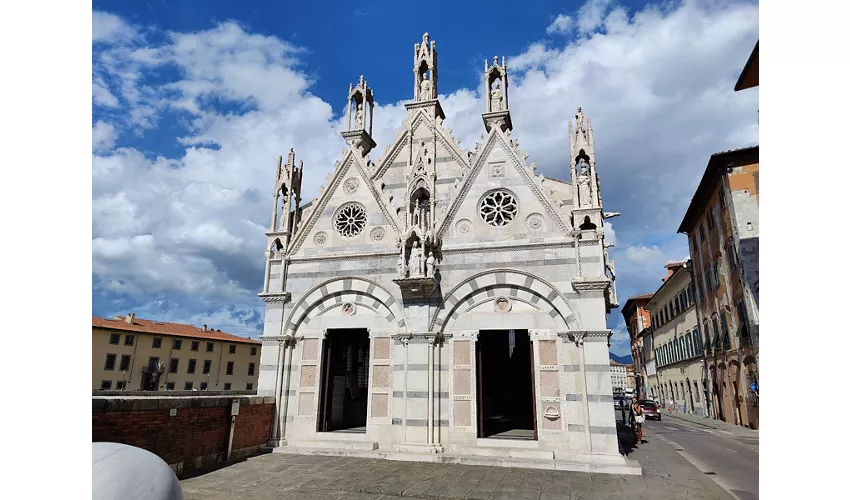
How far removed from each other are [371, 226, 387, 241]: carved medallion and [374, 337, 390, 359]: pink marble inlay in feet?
11.4

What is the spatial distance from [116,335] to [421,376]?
41998 mm

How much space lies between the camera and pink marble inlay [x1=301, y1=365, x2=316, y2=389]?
15.7 m

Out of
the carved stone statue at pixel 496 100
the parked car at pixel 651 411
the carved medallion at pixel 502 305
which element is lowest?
the parked car at pixel 651 411

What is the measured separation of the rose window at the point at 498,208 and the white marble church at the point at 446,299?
46mm

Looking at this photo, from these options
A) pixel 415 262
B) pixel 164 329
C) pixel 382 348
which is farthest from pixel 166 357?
pixel 415 262

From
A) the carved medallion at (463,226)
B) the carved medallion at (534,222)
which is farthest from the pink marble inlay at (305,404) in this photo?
the carved medallion at (534,222)

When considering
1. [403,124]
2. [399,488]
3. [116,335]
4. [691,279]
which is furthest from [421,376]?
[116,335]

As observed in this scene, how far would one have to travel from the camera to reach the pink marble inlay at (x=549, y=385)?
1364cm

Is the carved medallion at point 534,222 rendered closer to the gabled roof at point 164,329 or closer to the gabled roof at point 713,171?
the gabled roof at point 713,171

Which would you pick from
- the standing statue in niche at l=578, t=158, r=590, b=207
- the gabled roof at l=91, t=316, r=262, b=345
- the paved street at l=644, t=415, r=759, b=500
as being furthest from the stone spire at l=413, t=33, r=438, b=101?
the gabled roof at l=91, t=316, r=262, b=345

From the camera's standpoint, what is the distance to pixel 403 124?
19672 mm

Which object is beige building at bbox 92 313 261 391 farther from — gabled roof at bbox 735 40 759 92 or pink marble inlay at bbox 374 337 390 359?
gabled roof at bbox 735 40 759 92

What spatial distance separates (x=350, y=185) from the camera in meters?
17.6
